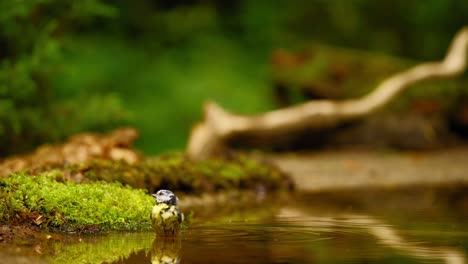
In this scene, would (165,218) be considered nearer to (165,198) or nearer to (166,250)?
(165,198)

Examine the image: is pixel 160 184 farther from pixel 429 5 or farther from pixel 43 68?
pixel 429 5

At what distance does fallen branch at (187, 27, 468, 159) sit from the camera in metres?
11.6

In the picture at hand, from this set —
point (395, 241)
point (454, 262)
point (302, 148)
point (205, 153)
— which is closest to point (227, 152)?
point (205, 153)

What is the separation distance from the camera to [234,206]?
883 centimetres

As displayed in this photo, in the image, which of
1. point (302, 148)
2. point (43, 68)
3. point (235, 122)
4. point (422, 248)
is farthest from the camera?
point (302, 148)

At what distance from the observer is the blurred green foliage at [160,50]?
10906 mm

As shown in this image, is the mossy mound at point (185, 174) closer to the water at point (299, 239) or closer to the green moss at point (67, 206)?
the water at point (299, 239)

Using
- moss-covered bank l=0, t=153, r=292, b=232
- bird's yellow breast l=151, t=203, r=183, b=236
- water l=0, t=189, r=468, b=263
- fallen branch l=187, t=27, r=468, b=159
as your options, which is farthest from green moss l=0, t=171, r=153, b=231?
fallen branch l=187, t=27, r=468, b=159

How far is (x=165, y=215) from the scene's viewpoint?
245 inches

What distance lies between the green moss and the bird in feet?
1.29

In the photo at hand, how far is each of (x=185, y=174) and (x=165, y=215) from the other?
122 inches

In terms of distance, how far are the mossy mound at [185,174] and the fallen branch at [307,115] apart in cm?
88

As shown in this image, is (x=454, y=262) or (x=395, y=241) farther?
(x=395, y=241)

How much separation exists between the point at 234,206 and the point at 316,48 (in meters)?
6.66
